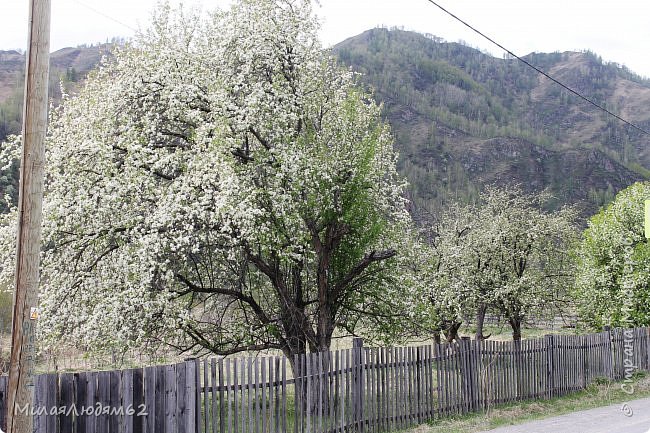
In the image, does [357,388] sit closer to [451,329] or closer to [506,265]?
[451,329]

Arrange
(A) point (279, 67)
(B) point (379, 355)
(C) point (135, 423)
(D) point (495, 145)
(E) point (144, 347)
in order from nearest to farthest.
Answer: (C) point (135, 423), (B) point (379, 355), (E) point (144, 347), (A) point (279, 67), (D) point (495, 145)

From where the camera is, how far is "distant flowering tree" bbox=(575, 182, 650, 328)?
25375 mm

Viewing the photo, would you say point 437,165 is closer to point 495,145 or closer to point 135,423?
point 495,145

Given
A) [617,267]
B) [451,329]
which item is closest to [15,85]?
[451,329]

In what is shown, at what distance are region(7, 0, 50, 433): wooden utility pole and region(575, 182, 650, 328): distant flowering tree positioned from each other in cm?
2429

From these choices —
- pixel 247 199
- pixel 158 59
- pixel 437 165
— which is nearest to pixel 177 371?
pixel 247 199

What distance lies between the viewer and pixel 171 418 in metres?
9.09

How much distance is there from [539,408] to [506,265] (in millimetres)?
13484

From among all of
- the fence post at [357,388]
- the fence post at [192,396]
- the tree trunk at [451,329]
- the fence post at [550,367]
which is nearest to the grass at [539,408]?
the fence post at [550,367]

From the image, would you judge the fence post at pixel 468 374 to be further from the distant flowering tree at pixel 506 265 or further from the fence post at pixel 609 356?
the distant flowering tree at pixel 506 265

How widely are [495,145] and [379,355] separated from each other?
165 m

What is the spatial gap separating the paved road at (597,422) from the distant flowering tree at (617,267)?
10.6 metres

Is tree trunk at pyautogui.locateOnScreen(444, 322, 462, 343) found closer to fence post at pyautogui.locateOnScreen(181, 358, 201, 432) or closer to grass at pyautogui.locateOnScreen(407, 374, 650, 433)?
grass at pyautogui.locateOnScreen(407, 374, 650, 433)

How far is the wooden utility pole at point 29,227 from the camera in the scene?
6633mm
